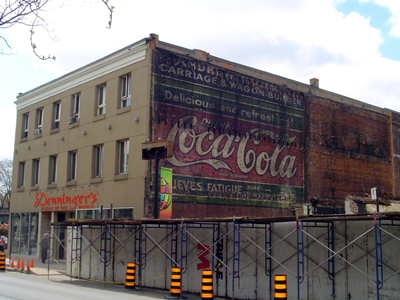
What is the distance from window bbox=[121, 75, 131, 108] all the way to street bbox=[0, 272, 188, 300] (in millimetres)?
9238


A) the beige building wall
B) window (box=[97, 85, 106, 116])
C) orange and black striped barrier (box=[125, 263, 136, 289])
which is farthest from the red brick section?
orange and black striped barrier (box=[125, 263, 136, 289])

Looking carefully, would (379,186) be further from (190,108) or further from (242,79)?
(190,108)

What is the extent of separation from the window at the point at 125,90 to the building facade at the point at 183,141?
0.18ft

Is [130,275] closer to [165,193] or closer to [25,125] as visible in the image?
[165,193]

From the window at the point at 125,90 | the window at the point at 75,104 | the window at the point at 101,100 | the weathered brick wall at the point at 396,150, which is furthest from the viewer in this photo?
the weathered brick wall at the point at 396,150

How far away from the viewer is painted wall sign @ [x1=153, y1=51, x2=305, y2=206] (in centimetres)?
2461

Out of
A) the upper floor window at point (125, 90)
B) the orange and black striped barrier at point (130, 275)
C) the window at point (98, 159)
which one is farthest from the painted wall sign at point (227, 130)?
the orange and black striped barrier at point (130, 275)

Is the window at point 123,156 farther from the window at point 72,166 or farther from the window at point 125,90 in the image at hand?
the window at point 72,166

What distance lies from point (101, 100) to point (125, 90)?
2.30 m

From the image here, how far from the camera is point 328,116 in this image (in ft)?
108

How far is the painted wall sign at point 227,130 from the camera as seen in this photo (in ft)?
80.7

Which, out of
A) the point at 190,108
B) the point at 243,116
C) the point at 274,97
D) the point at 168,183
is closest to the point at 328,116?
the point at 274,97

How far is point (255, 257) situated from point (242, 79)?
14.2m

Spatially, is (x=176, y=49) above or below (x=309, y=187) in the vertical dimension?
above
